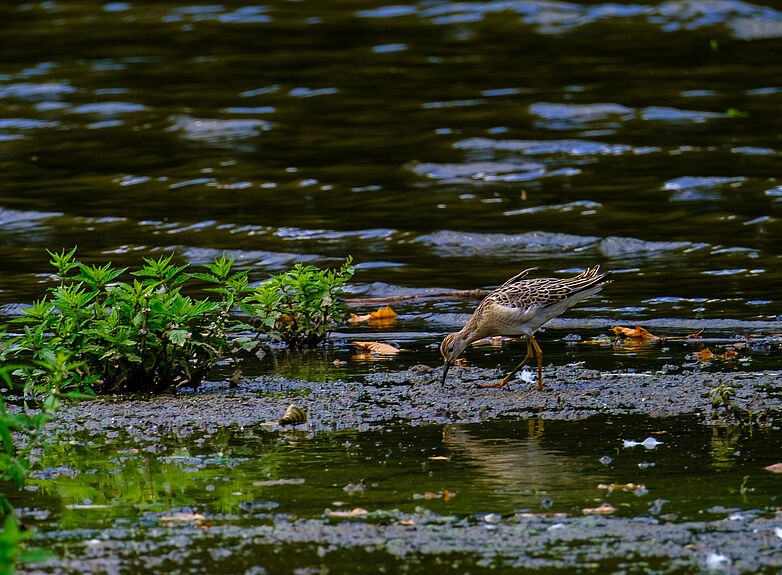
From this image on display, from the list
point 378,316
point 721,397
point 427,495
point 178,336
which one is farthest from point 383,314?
point 427,495

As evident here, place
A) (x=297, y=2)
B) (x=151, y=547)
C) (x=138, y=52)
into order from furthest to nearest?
(x=297, y=2)
(x=138, y=52)
(x=151, y=547)

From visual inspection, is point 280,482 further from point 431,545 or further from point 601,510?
point 601,510

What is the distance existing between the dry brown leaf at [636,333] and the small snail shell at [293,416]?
12.0 ft

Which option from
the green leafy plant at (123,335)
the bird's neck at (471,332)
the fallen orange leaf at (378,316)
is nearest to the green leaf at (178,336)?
the green leafy plant at (123,335)

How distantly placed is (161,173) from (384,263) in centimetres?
534

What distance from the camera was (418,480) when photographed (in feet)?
19.3

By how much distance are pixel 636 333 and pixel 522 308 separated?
180 cm

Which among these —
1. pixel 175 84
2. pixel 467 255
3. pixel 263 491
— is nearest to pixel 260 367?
pixel 263 491

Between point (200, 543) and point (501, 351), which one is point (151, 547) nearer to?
point (200, 543)

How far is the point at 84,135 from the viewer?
19797 mm

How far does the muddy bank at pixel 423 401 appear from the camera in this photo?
7172mm

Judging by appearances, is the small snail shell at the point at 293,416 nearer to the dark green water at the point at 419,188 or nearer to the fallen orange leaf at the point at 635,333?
the dark green water at the point at 419,188

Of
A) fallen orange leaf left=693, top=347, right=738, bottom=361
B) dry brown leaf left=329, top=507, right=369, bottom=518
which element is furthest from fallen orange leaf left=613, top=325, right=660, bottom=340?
dry brown leaf left=329, top=507, right=369, bottom=518

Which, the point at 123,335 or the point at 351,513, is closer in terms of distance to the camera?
the point at 351,513
